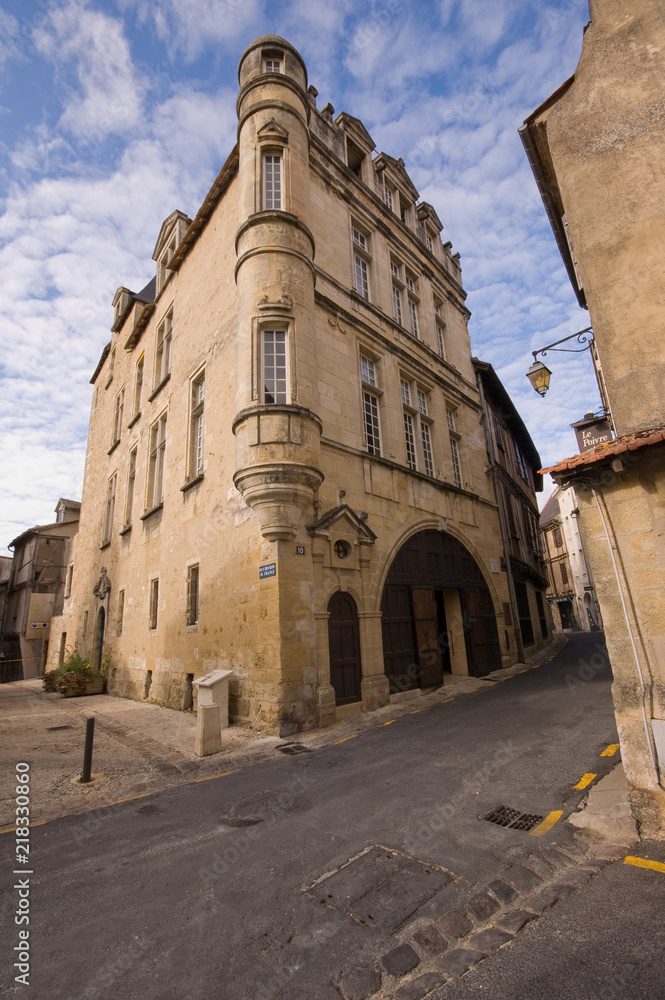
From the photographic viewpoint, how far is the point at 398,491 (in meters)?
11.9

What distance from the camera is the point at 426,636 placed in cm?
1156

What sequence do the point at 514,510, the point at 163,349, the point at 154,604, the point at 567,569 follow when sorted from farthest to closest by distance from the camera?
the point at 567,569
the point at 514,510
the point at 163,349
the point at 154,604

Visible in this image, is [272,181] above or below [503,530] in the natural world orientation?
above

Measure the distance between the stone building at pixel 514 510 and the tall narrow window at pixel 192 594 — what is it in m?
10.3

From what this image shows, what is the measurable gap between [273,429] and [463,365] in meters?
12.0

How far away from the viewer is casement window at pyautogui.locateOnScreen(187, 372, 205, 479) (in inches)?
492

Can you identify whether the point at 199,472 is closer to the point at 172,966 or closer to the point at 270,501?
the point at 270,501

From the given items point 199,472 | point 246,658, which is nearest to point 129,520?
point 199,472

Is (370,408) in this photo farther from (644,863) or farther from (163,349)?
(644,863)

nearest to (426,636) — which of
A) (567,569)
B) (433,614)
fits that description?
(433,614)

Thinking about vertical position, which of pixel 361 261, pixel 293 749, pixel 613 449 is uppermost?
pixel 361 261

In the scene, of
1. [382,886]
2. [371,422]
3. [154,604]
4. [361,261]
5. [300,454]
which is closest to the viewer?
[382,886]

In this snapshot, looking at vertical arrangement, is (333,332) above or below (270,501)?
above

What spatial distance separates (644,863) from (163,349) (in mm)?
17881
